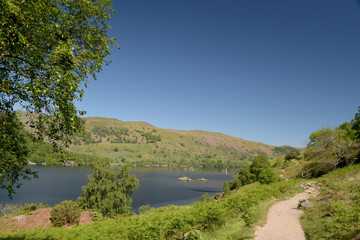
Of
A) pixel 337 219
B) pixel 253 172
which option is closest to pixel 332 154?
pixel 253 172

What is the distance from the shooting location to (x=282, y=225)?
521 inches

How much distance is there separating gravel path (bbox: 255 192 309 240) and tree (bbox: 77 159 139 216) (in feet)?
109

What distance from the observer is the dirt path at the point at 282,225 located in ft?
37.1

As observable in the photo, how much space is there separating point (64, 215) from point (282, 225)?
1071 inches

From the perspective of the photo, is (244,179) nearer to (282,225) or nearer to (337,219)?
(282,225)

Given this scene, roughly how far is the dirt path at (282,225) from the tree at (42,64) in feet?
39.8

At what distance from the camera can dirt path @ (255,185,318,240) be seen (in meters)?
11.3

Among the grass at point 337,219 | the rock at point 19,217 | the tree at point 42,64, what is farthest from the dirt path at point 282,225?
the rock at point 19,217

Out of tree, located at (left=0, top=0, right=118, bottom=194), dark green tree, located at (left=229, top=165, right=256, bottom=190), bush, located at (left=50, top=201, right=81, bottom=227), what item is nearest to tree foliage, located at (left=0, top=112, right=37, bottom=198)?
tree, located at (left=0, top=0, right=118, bottom=194)

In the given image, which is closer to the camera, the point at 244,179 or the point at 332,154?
the point at 332,154

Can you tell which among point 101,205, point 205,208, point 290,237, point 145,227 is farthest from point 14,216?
point 290,237

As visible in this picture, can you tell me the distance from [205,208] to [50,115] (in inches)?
469

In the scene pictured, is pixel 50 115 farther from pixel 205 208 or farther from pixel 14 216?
pixel 14 216

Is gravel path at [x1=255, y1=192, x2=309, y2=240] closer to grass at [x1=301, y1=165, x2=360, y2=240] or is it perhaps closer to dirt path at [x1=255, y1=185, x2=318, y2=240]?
dirt path at [x1=255, y1=185, x2=318, y2=240]
